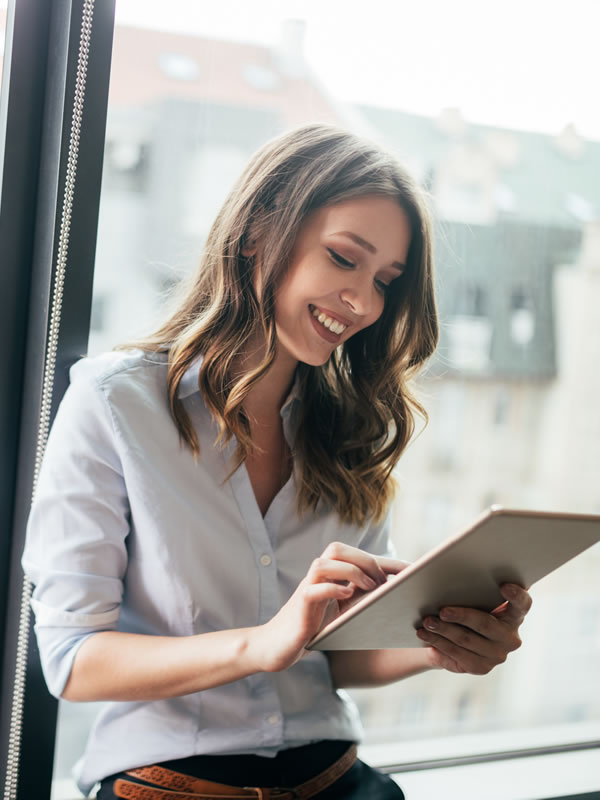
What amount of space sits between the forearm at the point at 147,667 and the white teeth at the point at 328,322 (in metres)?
0.44

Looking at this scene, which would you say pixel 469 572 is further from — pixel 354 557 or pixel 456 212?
pixel 456 212

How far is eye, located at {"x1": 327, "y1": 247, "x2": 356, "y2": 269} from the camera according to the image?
44.4 inches

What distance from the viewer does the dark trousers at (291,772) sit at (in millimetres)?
1050

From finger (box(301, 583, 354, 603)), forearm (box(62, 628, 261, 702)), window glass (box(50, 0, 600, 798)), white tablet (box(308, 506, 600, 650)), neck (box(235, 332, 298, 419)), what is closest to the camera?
white tablet (box(308, 506, 600, 650))

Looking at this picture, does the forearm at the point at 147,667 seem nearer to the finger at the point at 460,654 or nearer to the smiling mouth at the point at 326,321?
the finger at the point at 460,654

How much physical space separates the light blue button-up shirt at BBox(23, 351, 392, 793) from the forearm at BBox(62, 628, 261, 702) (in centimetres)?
2

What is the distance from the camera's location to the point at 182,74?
1.32 m

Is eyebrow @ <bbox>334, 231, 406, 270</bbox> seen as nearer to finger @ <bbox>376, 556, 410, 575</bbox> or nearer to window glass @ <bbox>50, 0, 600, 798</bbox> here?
window glass @ <bbox>50, 0, 600, 798</bbox>

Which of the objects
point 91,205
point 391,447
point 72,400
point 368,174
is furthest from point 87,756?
point 368,174

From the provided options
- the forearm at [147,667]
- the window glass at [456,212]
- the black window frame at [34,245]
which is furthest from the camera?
the window glass at [456,212]

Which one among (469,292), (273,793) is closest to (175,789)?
(273,793)

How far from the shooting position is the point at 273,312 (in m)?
1.14

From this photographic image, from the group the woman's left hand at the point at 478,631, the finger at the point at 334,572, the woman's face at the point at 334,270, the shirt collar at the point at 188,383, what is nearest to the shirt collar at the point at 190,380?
the shirt collar at the point at 188,383

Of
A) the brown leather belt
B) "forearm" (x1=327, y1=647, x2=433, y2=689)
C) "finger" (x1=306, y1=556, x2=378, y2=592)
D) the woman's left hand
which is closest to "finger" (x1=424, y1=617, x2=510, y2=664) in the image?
the woman's left hand
